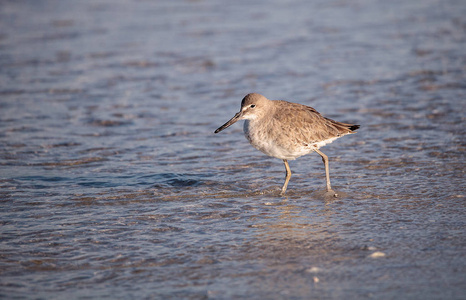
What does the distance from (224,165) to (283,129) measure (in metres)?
1.39

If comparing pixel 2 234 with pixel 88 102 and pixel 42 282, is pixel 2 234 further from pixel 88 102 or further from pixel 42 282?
pixel 88 102

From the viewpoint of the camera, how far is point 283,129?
23.8 ft

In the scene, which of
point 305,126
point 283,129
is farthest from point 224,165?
point 305,126

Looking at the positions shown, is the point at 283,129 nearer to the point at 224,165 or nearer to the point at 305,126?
the point at 305,126

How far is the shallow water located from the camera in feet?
16.8

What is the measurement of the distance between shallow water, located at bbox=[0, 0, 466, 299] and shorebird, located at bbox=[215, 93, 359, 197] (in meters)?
0.54

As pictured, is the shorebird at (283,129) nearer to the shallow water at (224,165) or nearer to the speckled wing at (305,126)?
the speckled wing at (305,126)

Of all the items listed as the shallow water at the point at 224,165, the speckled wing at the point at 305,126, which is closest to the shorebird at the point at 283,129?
the speckled wing at the point at 305,126

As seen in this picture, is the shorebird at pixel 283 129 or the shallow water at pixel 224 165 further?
the shorebird at pixel 283 129

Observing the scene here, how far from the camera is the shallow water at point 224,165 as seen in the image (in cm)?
513

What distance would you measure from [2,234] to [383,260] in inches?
154

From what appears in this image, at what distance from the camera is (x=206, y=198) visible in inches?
281

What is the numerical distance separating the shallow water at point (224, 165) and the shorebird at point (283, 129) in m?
0.54

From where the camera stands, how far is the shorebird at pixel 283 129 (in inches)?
283
